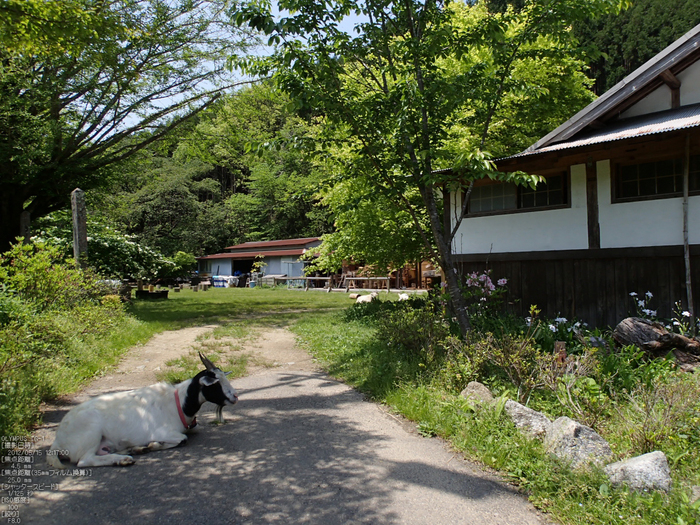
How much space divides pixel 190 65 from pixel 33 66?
442 cm

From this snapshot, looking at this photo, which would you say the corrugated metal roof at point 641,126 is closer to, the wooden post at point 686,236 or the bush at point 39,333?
the wooden post at point 686,236

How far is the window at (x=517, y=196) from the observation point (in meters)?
10.1

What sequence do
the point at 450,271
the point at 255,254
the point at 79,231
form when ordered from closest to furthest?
the point at 450,271 < the point at 79,231 < the point at 255,254

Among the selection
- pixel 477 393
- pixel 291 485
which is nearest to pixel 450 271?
pixel 477 393

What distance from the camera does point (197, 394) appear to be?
4.58m

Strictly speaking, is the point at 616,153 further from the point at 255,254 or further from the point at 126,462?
the point at 255,254

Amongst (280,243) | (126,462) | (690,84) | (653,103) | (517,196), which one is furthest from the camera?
(280,243)

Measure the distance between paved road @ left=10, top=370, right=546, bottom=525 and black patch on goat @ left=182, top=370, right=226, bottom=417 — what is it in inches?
13.8

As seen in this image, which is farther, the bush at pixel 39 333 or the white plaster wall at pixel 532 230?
the white plaster wall at pixel 532 230

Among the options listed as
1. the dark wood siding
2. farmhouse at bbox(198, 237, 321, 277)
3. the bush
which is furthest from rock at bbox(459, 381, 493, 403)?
farmhouse at bbox(198, 237, 321, 277)

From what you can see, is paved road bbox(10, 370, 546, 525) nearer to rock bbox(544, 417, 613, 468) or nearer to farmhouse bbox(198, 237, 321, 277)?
rock bbox(544, 417, 613, 468)

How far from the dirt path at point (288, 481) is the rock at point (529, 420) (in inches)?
24.7

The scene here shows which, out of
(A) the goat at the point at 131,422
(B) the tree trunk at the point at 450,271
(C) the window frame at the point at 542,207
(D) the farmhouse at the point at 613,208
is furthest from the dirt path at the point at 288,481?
(C) the window frame at the point at 542,207

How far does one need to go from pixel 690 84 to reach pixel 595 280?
4.32m
